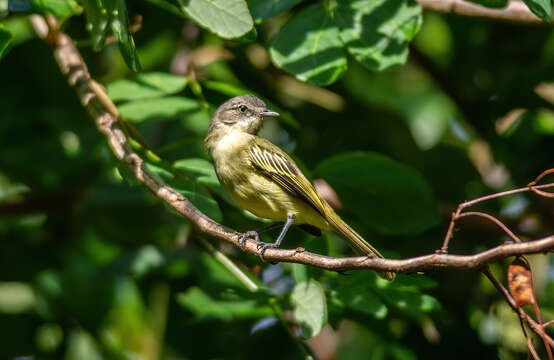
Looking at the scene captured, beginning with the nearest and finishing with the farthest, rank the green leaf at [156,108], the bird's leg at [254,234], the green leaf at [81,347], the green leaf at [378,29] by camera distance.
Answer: the bird's leg at [254,234] < the green leaf at [378,29] < the green leaf at [156,108] < the green leaf at [81,347]

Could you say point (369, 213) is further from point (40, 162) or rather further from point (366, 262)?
point (40, 162)

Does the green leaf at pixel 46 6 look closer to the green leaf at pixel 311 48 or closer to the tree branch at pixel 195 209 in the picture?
the tree branch at pixel 195 209

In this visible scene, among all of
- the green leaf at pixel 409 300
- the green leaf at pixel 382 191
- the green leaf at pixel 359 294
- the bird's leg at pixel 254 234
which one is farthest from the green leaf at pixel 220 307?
the green leaf at pixel 382 191

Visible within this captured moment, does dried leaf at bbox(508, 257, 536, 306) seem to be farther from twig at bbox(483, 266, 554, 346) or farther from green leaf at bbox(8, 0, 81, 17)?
green leaf at bbox(8, 0, 81, 17)

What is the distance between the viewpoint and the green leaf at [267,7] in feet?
11.9

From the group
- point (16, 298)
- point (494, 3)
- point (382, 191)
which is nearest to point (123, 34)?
point (382, 191)

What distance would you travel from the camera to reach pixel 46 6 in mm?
3463

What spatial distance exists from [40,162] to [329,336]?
297cm

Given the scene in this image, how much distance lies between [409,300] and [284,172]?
1.10m

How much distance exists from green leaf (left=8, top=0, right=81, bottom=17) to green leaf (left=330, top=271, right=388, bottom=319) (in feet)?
6.79

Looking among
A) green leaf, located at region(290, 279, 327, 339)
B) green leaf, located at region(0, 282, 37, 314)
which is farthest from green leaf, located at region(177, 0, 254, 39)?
green leaf, located at region(0, 282, 37, 314)

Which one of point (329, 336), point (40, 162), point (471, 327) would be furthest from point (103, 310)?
point (471, 327)

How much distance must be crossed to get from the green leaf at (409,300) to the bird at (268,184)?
28 centimetres

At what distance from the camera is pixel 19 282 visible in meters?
5.29
